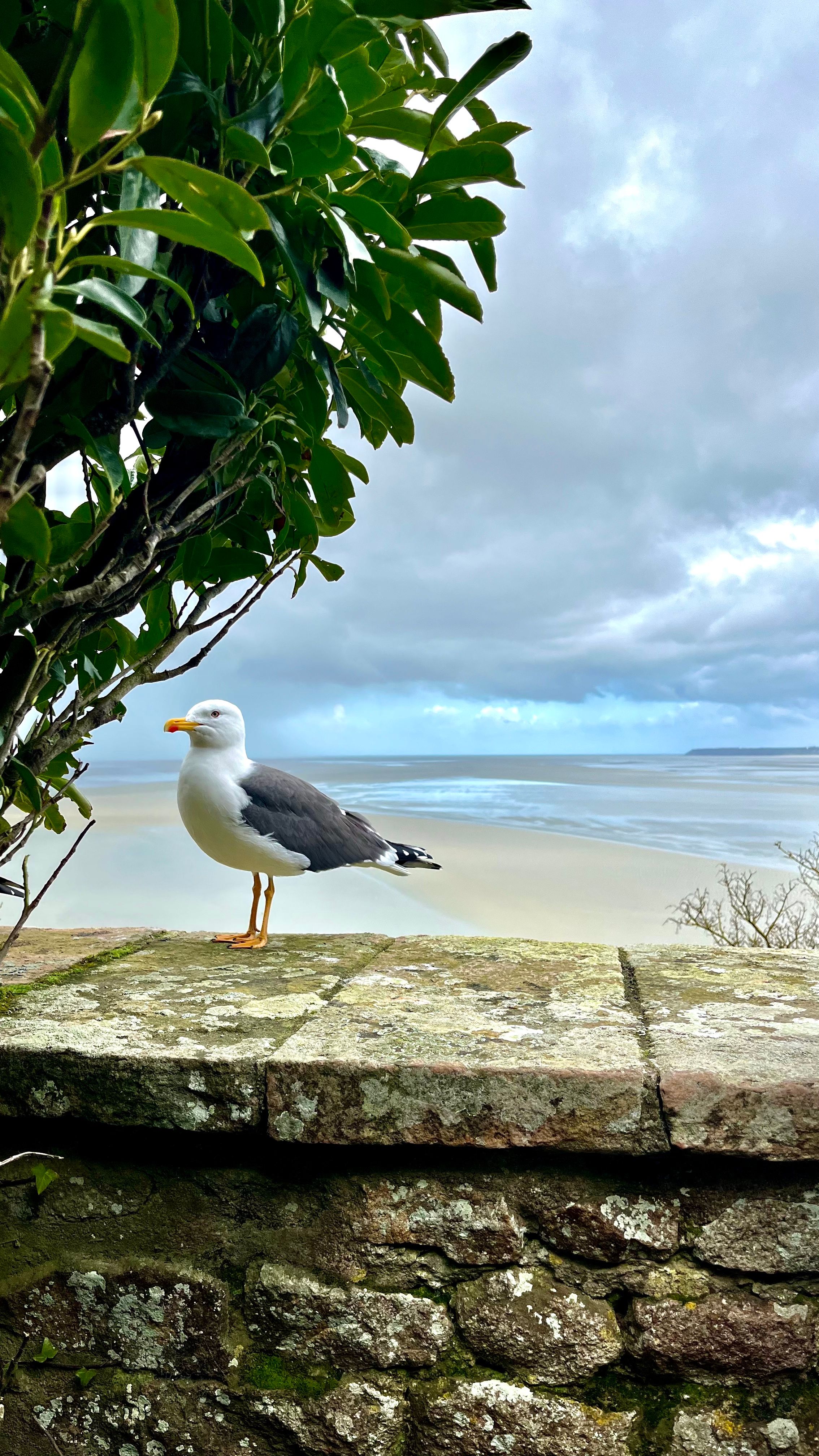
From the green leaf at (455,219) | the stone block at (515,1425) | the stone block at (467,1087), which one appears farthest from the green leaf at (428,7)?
the stone block at (515,1425)

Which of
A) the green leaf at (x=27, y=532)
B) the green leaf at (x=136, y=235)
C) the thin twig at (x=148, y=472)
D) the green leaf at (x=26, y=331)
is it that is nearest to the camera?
the green leaf at (x=26, y=331)

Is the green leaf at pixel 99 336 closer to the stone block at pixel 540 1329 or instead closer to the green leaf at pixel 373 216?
the green leaf at pixel 373 216

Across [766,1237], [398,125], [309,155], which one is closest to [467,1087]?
[766,1237]

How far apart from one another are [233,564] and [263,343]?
0.56 metres

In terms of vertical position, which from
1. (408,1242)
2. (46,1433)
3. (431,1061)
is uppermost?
(431,1061)

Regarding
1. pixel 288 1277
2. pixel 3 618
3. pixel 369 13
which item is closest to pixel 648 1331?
pixel 288 1277

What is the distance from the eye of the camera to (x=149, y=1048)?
171cm

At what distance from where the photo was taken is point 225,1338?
1.68 meters

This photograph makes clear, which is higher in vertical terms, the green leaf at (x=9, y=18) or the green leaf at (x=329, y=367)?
the green leaf at (x=9, y=18)

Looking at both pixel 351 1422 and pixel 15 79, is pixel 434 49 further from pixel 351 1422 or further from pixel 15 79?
pixel 351 1422

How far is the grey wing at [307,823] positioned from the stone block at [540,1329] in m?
1.33

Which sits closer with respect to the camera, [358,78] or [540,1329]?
[358,78]

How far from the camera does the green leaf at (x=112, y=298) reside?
73 cm

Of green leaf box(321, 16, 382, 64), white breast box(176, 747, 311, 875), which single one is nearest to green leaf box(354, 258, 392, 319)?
green leaf box(321, 16, 382, 64)
